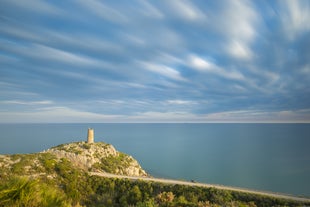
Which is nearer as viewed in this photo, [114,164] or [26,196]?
[26,196]

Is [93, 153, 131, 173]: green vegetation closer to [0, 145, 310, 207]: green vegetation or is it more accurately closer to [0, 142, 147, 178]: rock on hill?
[0, 142, 147, 178]: rock on hill

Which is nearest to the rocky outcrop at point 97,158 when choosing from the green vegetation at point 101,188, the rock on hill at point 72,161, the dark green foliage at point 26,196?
the rock on hill at point 72,161

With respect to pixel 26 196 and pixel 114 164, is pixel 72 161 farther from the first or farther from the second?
pixel 26 196

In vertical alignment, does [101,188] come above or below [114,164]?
above

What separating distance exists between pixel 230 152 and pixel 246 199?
3664 inches

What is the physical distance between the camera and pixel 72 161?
38.6m

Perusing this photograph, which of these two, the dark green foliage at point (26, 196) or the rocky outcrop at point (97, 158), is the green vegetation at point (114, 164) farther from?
the dark green foliage at point (26, 196)

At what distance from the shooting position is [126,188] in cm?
→ 2769

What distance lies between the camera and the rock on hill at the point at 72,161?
2859cm

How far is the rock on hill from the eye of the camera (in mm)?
28594

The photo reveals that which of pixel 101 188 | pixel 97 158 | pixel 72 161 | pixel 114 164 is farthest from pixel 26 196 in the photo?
pixel 114 164

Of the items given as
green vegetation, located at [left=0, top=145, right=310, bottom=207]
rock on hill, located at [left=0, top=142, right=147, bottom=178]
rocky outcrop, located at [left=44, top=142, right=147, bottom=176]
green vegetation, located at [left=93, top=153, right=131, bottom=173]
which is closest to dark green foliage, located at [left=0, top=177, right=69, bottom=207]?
green vegetation, located at [left=0, top=145, right=310, bottom=207]

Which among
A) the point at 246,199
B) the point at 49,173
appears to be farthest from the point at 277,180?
the point at 49,173

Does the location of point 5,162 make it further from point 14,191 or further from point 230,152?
point 230,152
